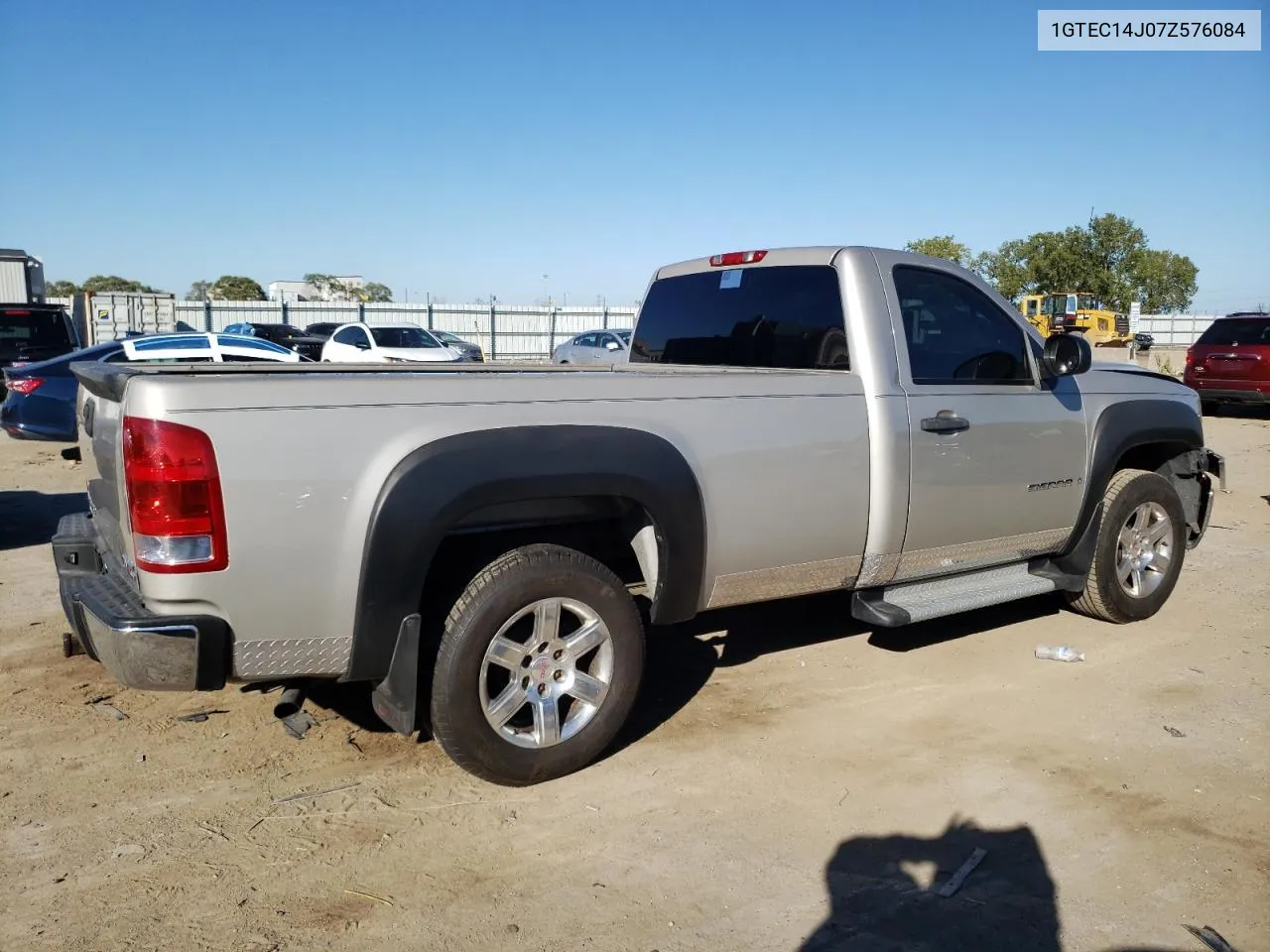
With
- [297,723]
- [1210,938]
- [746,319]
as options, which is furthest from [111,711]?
[1210,938]

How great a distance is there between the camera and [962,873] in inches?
127

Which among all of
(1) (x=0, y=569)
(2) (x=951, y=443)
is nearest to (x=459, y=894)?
(2) (x=951, y=443)

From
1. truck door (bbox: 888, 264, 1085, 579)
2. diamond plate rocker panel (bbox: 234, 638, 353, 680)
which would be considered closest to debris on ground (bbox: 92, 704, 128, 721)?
diamond plate rocker panel (bbox: 234, 638, 353, 680)

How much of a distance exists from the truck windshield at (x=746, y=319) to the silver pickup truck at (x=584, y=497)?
0.02 m

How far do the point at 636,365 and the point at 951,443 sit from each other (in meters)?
1.71

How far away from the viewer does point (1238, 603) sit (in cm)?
640

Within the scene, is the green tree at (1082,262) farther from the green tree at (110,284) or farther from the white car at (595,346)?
the green tree at (110,284)

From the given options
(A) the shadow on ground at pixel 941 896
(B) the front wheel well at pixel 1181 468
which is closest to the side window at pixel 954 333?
(B) the front wheel well at pixel 1181 468

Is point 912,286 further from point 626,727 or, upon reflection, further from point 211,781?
point 211,781

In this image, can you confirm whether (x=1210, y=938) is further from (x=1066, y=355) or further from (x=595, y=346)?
(x=595, y=346)

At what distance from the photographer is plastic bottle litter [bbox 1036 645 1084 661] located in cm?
530

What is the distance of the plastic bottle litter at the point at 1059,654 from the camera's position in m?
5.30

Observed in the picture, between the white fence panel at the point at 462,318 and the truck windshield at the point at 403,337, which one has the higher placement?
the white fence panel at the point at 462,318

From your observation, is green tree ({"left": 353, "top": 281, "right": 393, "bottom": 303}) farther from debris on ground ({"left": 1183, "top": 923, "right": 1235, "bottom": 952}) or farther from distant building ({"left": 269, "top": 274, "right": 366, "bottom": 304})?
debris on ground ({"left": 1183, "top": 923, "right": 1235, "bottom": 952})
